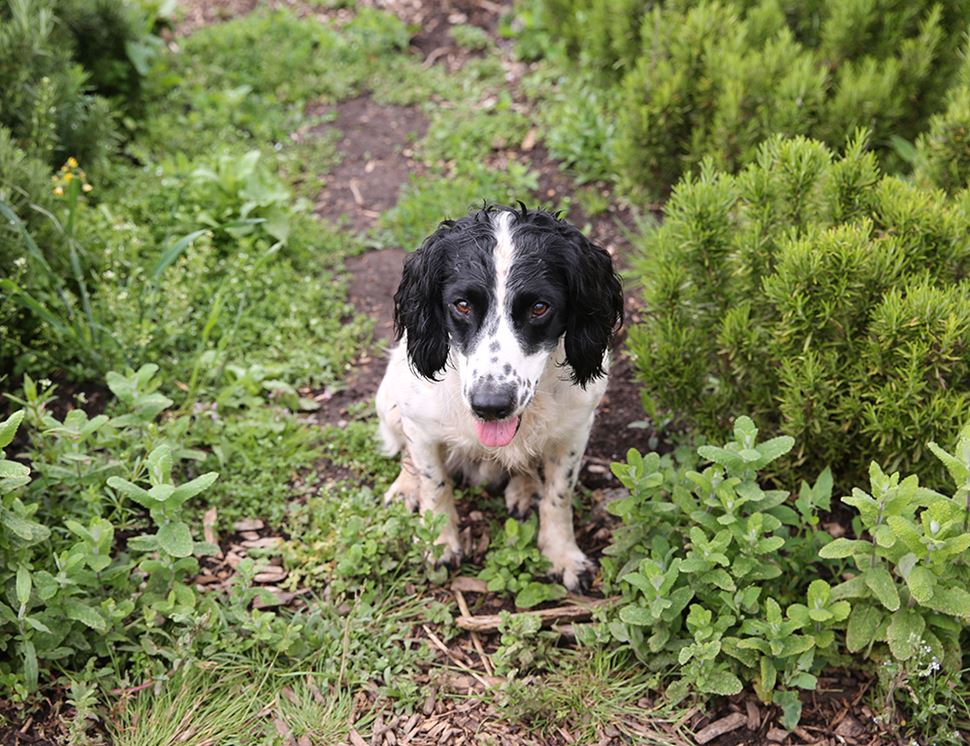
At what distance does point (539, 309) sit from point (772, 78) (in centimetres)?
264

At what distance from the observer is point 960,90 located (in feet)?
15.4

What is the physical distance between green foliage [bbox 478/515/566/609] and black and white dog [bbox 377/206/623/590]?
9 cm

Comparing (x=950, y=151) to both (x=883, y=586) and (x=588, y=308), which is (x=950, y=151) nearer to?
(x=588, y=308)

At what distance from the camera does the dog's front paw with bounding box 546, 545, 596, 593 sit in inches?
162

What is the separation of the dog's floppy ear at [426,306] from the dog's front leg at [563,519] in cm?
67

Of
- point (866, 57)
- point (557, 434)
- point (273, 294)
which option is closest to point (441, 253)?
point (557, 434)

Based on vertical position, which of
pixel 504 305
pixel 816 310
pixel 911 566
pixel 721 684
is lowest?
pixel 721 684

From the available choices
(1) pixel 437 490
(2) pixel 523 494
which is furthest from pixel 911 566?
(1) pixel 437 490

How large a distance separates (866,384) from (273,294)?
9.99ft

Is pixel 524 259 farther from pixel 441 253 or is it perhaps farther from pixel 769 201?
pixel 769 201

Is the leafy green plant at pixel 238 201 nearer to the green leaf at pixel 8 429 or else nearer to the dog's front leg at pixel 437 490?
the dog's front leg at pixel 437 490

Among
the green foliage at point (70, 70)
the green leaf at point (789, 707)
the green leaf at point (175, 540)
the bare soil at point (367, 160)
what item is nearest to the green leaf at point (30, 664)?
the green leaf at point (175, 540)

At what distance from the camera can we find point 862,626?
3453mm

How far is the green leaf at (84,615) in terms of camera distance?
3.42 m
